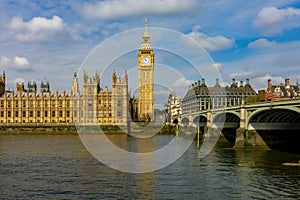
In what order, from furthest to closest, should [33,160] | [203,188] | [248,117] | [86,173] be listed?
[248,117] → [33,160] → [86,173] → [203,188]

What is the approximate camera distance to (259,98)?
113938mm

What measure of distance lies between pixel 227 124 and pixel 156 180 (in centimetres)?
4406

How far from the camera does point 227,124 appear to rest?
7150 cm

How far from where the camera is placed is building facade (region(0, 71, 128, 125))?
113 metres

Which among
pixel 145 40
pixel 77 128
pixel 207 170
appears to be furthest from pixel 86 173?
pixel 145 40

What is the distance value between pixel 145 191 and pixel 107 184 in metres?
3.41

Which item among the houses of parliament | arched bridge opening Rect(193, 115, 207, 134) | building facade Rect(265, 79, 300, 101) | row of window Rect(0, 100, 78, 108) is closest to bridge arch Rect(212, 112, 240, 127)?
arched bridge opening Rect(193, 115, 207, 134)

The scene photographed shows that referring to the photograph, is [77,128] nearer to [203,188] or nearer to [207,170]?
[207,170]

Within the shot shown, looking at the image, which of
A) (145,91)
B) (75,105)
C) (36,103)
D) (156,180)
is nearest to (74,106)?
(75,105)

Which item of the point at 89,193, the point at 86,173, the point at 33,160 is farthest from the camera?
the point at 33,160

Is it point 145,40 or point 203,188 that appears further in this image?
point 145,40

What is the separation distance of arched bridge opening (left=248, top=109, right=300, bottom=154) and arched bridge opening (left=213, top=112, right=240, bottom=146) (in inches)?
507

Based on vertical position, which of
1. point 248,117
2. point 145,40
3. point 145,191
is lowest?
point 145,191

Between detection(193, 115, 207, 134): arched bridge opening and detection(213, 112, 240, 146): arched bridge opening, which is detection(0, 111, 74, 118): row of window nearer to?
detection(193, 115, 207, 134): arched bridge opening
